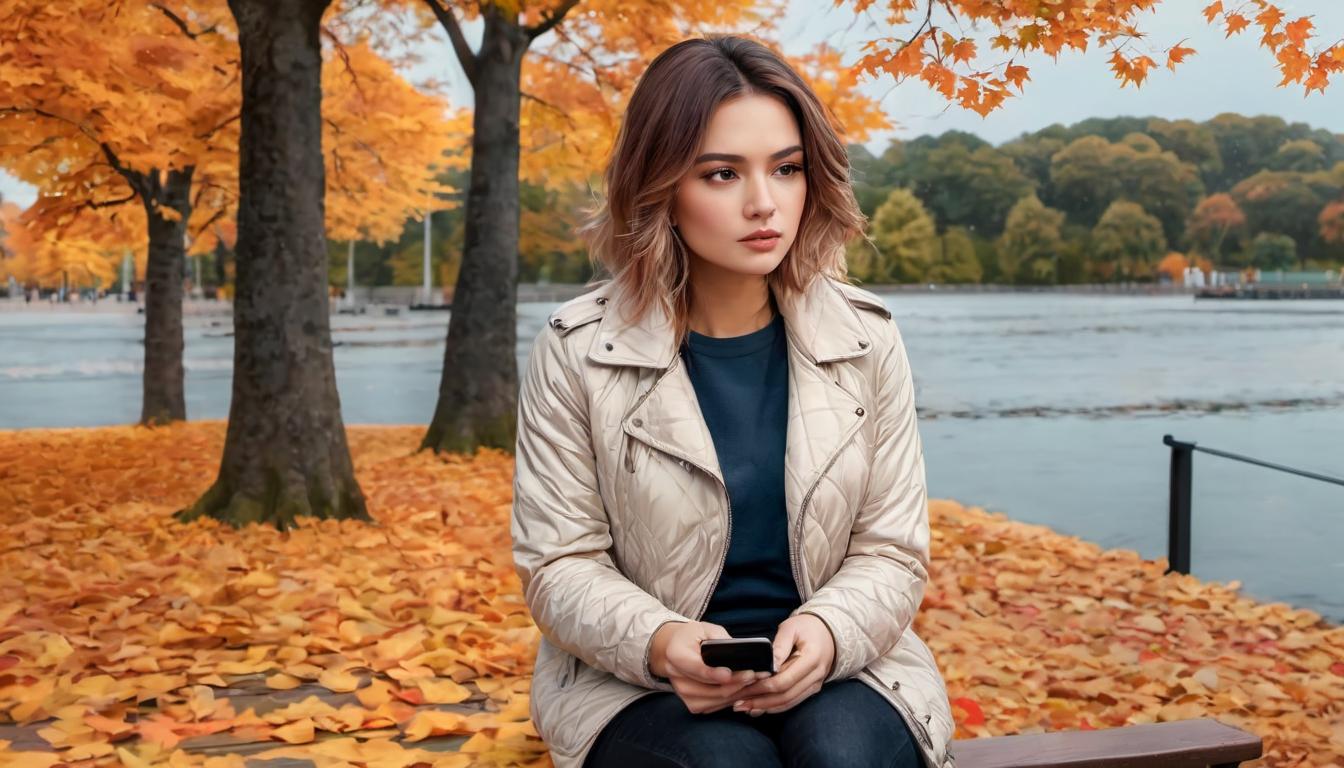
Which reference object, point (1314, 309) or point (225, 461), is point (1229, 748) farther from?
point (1314, 309)

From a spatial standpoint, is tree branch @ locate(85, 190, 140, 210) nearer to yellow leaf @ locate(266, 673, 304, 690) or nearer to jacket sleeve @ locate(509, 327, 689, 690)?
yellow leaf @ locate(266, 673, 304, 690)

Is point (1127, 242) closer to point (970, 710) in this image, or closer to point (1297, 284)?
point (1297, 284)

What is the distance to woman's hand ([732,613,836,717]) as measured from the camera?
6.08 feet

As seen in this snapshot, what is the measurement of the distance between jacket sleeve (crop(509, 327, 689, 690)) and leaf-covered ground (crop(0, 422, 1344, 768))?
1008 mm

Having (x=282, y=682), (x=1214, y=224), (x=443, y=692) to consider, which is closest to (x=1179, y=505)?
(x=443, y=692)

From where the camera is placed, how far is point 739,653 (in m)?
1.78

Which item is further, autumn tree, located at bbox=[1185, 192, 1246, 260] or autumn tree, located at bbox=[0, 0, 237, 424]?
autumn tree, located at bbox=[1185, 192, 1246, 260]

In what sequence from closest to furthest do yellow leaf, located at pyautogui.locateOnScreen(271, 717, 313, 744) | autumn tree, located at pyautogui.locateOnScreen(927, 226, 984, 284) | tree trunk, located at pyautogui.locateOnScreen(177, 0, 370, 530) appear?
yellow leaf, located at pyautogui.locateOnScreen(271, 717, 313, 744)
tree trunk, located at pyautogui.locateOnScreen(177, 0, 370, 530)
autumn tree, located at pyautogui.locateOnScreen(927, 226, 984, 284)

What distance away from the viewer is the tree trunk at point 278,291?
6.59 meters

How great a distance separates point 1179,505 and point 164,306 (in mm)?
10736

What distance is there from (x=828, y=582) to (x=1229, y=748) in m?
0.91

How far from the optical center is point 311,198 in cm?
671

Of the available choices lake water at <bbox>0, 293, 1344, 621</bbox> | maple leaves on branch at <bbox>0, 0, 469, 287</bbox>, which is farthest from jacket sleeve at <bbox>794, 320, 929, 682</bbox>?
maple leaves on branch at <bbox>0, 0, 469, 287</bbox>

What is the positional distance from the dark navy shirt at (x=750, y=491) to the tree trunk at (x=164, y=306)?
12.4 meters
